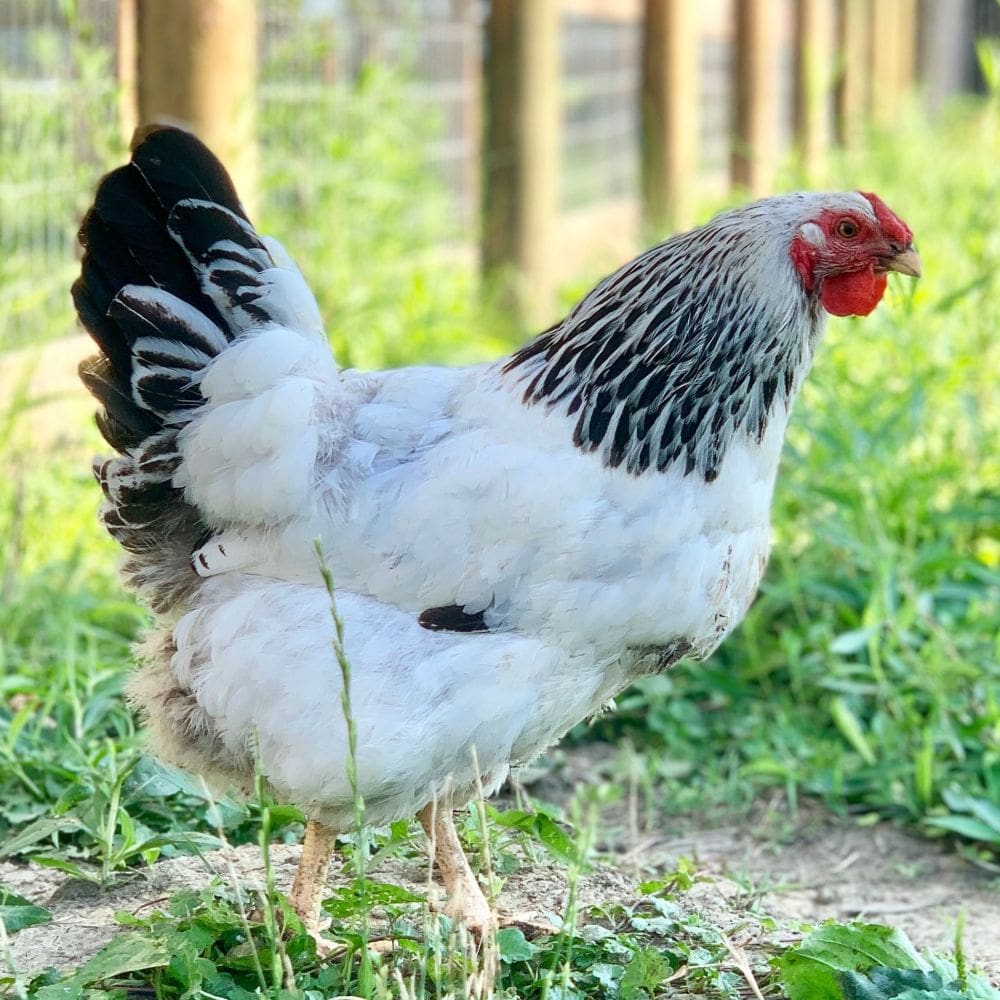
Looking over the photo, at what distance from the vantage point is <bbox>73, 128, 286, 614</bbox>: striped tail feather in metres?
2.62

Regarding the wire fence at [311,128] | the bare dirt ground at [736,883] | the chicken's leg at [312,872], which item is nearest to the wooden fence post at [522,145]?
the wire fence at [311,128]

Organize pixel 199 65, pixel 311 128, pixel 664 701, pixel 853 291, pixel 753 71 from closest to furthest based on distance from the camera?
pixel 853 291 → pixel 664 701 → pixel 199 65 → pixel 311 128 → pixel 753 71

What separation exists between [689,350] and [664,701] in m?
1.76

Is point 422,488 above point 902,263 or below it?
below

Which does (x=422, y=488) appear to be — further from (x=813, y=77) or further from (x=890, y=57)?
(x=890, y=57)

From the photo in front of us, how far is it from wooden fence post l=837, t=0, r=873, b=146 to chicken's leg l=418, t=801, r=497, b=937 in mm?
11330

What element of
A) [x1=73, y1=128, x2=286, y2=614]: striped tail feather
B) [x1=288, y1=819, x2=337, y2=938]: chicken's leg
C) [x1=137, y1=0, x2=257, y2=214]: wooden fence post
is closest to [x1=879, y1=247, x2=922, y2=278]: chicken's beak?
[x1=73, y1=128, x2=286, y2=614]: striped tail feather

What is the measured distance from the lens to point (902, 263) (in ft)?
9.05

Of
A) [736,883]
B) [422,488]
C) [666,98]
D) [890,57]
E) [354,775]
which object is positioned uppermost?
[890,57]

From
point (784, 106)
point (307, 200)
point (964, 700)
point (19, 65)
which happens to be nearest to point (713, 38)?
point (784, 106)

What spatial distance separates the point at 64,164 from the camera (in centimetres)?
525

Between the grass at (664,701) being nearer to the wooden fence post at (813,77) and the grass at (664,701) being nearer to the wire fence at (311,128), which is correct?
the wire fence at (311,128)

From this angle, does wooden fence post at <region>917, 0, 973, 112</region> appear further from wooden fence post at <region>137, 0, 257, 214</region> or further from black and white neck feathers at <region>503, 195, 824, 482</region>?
black and white neck feathers at <region>503, 195, 824, 482</region>

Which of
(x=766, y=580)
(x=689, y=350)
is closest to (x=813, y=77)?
(x=766, y=580)
